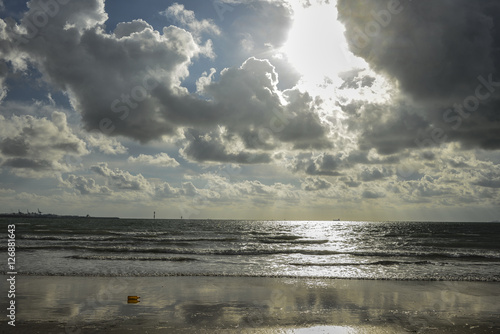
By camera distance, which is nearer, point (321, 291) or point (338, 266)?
point (321, 291)

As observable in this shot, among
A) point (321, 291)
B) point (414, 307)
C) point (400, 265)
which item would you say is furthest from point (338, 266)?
point (414, 307)

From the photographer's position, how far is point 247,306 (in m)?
11.4

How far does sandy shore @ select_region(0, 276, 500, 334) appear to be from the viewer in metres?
9.27

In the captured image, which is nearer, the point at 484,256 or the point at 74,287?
the point at 74,287

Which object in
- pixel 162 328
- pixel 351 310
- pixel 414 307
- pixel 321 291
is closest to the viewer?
pixel 162 328

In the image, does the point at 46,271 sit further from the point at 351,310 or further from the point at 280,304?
the point at 351,310

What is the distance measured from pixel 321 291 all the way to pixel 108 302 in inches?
344

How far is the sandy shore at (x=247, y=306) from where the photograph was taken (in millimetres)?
9266

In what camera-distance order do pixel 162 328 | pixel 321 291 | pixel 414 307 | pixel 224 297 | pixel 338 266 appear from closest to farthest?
pixel 162 328 < pixel 414 307 < pixel 224 297 < pixel 321 291 < pixel 338 266

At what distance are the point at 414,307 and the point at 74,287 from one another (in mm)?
14126

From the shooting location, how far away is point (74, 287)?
14.2 m

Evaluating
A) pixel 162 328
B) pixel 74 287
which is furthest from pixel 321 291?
pixel 74 287

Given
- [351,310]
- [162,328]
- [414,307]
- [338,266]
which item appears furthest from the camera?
[338,266]

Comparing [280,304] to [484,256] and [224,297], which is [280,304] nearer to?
[224,297]
